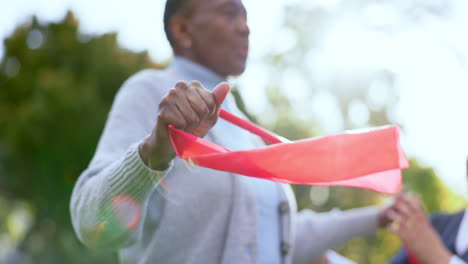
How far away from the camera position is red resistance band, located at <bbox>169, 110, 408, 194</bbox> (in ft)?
3.73

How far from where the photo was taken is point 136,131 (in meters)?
1.49

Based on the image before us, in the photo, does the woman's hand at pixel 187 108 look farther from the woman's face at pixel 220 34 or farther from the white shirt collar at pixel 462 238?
the white shirt collar at pixel 462 238

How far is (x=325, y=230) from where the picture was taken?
7.37 ft

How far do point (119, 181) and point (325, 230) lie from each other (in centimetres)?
124

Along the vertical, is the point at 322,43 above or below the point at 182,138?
below

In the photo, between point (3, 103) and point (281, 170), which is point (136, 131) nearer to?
point (281, 170)

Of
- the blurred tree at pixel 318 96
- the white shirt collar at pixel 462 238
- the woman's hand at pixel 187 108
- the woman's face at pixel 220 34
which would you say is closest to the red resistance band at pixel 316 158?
the woman's hand at pixel 187 108

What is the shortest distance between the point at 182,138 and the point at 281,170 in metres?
0.25

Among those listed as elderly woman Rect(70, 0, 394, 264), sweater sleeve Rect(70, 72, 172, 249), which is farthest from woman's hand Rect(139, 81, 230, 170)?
sweater sleeve Rect(70, 72, 172, 249)

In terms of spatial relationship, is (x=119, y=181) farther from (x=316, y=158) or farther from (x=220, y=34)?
(x=220, y=34)

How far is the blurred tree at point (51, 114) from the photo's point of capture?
12.8m

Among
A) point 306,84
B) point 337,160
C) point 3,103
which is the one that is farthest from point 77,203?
point 3,103

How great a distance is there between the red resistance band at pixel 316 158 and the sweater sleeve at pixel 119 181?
161 millimetres

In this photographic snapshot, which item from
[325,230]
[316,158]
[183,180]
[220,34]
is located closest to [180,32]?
[220,34]
